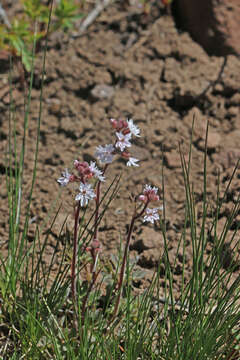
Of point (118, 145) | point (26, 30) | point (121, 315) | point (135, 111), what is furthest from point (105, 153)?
point (26, 30)

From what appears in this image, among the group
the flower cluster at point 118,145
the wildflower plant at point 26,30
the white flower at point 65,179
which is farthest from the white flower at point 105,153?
the wildflower plant at point 26,30

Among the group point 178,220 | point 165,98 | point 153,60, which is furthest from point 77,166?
point 153,60

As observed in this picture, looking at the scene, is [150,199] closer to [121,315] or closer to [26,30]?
[121,315]

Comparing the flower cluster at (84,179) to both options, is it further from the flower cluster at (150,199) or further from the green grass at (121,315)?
the flower cluster at (150,199)

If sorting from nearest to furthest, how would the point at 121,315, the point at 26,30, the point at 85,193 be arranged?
1. the point at 85,193
2. the point at 121,315
3. the point at 26,30

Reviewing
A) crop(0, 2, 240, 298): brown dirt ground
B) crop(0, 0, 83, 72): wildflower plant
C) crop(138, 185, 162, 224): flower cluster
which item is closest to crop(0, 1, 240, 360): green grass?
crop(138, 185, 162, 224): flower cluster

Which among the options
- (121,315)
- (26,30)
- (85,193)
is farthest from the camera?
(26,30)

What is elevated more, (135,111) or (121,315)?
(135,111)

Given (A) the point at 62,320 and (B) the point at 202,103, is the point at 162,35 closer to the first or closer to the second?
(B) the point at 202,103
